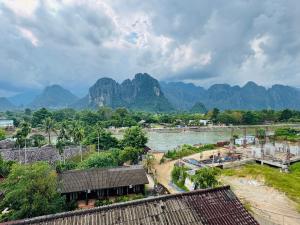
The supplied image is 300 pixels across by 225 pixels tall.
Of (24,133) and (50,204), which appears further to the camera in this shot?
(24,133)

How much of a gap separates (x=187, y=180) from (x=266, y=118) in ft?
322

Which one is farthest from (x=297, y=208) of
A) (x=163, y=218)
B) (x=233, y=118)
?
(x=233, y=118)

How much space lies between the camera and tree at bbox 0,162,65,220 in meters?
15.4

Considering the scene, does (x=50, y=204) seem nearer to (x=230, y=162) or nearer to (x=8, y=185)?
(x=8, y=185)

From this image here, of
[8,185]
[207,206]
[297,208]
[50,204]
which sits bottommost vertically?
[297,208]

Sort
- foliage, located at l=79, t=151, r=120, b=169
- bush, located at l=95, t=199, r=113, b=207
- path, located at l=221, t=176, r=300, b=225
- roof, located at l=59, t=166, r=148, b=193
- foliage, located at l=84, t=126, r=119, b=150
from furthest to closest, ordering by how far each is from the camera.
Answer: foliage, located at l=84, t=126, r=119, b=150
foliage, located at l=79, t=151, r=120, b=169
roof, located at l=59, t=166, r=148, b=193
bush, located at l=95, t=199, r=113, b=207
path, located at l=221, t=176, r=300, b=225

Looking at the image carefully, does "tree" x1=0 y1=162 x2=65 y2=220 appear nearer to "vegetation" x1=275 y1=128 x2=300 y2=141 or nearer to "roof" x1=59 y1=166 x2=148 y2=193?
"roof" x1=59 y1=166 x2=148 y2=193

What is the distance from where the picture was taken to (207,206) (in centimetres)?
1014

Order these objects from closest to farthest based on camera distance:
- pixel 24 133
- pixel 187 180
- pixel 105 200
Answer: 1. pixel 105 200
2. pixel 187 180
3. pixel 24 133

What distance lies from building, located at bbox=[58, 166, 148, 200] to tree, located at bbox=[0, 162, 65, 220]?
14.2 ft

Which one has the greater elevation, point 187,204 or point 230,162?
point 187,204

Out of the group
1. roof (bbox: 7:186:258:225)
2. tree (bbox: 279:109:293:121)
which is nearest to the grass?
roof (bbox: 7:186:258:225)

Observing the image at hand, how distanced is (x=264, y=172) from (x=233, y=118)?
3148 inches

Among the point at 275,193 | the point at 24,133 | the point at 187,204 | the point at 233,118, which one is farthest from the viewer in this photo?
the point at 233,118
